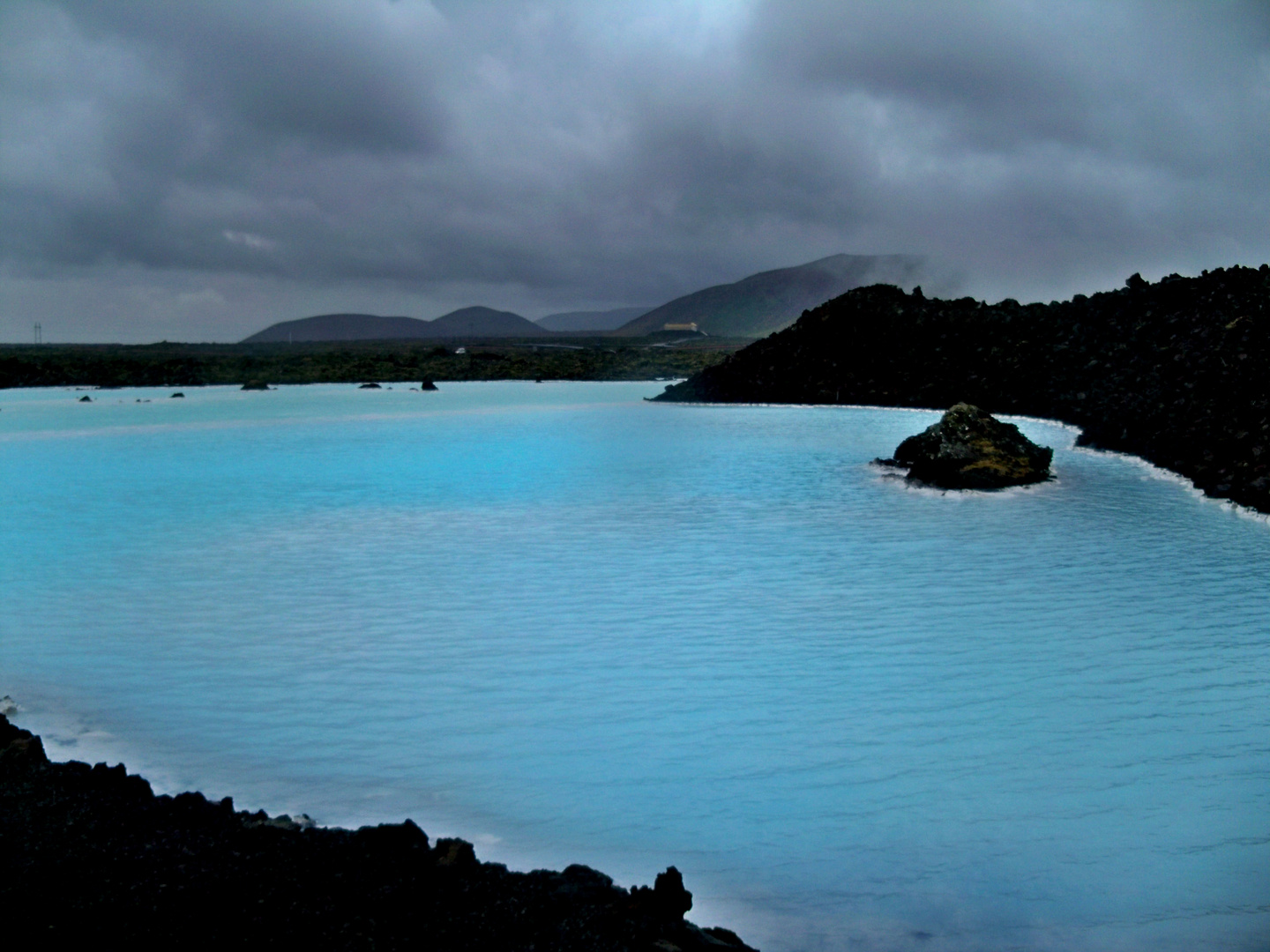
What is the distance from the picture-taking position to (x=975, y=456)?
16703mm

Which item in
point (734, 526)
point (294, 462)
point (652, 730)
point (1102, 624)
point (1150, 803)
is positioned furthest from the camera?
point (294, 462)

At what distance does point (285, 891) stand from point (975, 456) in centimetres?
1512

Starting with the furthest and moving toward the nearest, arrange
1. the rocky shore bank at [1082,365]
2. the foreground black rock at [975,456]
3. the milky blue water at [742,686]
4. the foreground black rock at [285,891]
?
the rocky shore bank at [1082,365] → the foreground black rock at [975,456] → the milky blue water at [742,686] → the foreground black rock at [285,891]

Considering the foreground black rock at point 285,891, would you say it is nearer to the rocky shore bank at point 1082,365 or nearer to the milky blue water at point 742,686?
the milky blue water at point 742,686

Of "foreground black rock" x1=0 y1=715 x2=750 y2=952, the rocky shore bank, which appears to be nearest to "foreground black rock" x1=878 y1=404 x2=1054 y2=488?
the rocky shore bank

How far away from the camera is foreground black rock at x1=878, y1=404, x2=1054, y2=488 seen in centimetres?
1636

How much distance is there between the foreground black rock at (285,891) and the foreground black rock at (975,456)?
14038mm

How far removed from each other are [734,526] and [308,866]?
9.68 meters

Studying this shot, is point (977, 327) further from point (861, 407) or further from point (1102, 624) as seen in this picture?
point (1102, 624)

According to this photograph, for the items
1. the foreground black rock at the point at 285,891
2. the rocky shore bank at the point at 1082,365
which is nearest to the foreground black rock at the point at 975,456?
the rocky shore bank at the point at 1082,365

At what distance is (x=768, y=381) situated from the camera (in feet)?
143

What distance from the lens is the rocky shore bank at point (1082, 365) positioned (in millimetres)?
18453

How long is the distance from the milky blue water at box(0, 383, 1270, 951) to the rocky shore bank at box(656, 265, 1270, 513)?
13.2ft

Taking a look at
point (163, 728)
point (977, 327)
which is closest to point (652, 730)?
point (163, 728)
